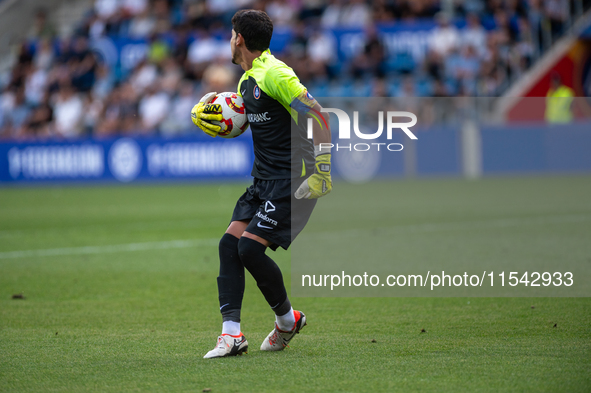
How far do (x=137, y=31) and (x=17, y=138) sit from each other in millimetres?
5625

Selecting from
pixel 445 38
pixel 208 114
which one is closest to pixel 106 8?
pixel 445 38

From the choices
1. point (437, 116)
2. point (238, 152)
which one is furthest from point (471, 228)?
point (238, 152)

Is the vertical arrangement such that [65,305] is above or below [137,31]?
below

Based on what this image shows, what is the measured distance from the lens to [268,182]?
4777 millimetres

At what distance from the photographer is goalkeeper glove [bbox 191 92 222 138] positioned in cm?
495

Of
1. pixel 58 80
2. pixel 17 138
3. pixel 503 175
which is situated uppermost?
pixel 58 80

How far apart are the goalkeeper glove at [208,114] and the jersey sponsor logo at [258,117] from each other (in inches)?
9.0

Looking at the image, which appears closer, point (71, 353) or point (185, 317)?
point (71, 353)

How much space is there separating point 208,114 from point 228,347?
1419 millimetres

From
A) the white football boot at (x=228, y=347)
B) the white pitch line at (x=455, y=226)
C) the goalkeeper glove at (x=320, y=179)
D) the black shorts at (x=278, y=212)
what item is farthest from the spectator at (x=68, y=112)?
the goalkeeper glove at (x=320, y=179)

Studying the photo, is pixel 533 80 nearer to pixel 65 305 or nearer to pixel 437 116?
pixel 437 116

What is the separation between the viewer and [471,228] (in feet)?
36.6

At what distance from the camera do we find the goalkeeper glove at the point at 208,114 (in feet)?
16.2

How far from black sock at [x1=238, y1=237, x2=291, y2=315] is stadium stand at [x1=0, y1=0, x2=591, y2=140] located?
54.3 feet
